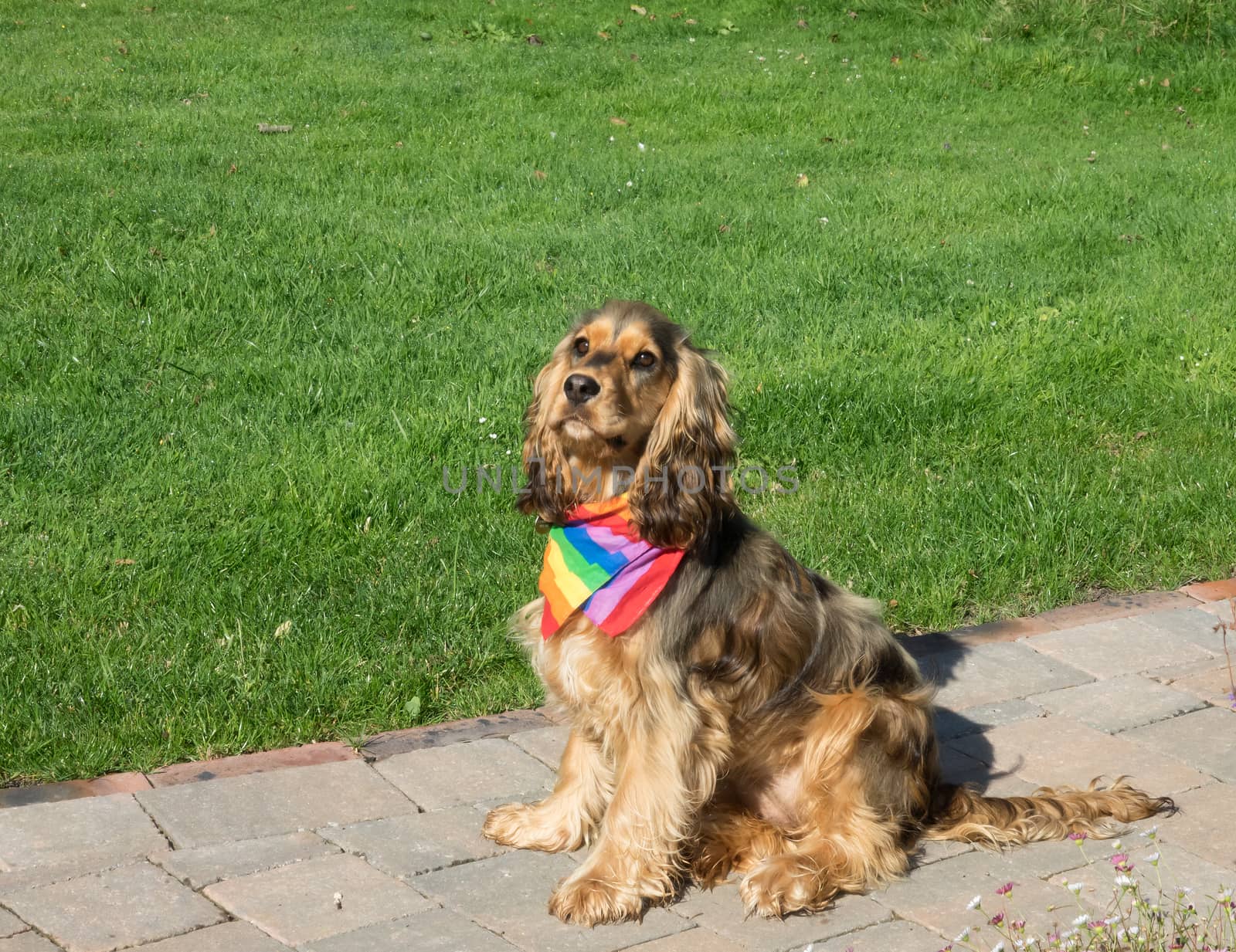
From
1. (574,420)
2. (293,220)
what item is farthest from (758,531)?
(293,220)

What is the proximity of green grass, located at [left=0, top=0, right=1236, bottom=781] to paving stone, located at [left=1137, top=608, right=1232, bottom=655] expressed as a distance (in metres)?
0.31

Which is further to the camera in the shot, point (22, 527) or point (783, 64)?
point (783, 64)

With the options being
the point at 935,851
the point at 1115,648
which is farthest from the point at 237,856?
the point at 1115,648

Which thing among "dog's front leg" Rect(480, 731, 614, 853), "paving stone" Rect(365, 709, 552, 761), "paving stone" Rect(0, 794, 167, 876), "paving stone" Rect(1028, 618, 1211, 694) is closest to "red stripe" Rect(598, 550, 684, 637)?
"dog's front leg" Rect(480, 731, 614, 853)

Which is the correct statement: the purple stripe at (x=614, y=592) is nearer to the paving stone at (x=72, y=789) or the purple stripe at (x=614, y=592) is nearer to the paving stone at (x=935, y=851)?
the paving stone at (x=935, y=851)

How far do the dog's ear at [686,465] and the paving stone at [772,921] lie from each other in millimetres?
975

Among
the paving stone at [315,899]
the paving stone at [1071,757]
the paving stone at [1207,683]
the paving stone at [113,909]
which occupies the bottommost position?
the paving stone at [1071,757]

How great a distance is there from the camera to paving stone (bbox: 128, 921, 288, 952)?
3.25m

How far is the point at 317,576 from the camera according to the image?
5.45 metres

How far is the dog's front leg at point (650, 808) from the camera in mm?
3598

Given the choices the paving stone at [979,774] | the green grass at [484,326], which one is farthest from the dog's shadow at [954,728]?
the green grass at [484,326]

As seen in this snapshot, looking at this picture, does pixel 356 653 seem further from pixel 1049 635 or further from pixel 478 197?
pixel 478 197

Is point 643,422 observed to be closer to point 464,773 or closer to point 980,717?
point 464,773

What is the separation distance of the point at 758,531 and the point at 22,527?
341cm
